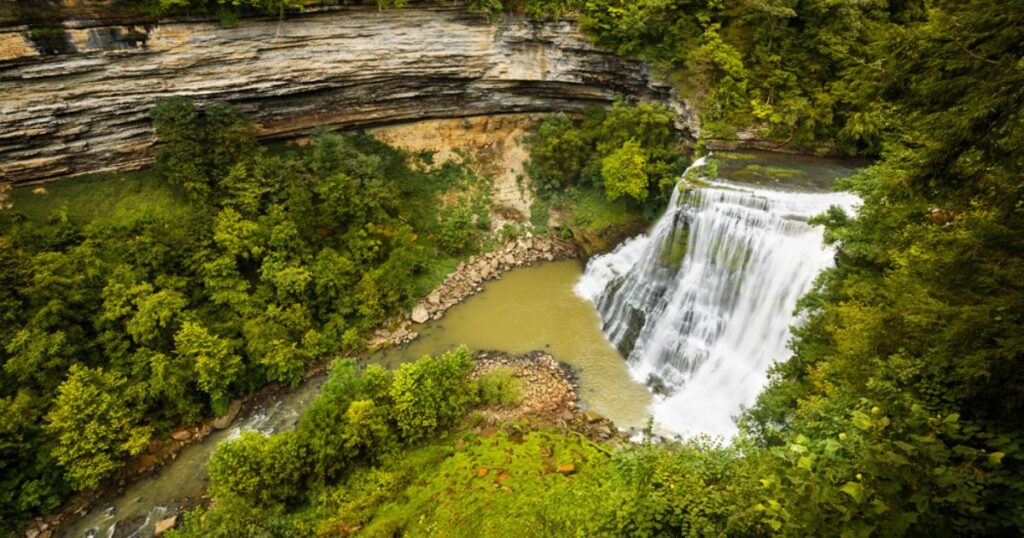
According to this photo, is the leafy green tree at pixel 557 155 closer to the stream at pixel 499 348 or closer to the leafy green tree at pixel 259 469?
the stream at pixel 499 348

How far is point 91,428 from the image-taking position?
11633 millimetres

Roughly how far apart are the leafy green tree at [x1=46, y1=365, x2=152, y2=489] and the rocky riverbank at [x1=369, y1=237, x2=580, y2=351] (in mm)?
7114

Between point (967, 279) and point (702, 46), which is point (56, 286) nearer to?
point (967, 279)

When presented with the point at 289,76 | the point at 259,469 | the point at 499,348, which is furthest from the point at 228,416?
the point at 289,76

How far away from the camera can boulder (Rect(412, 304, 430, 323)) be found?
1798 centimetres

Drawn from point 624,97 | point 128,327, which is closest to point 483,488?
point 128,327

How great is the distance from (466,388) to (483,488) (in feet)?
11.1

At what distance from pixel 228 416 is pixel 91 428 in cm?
318

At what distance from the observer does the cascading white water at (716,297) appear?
499 inches

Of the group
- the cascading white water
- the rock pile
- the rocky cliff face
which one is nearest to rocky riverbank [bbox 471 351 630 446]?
the rock pile

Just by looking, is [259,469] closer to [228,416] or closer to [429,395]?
[429,395]

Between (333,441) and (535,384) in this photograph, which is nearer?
(333,441)

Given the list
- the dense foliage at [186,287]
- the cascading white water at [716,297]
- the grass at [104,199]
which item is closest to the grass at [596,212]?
the cascading white water at [716,297]

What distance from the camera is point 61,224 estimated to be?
15.1 m
